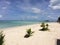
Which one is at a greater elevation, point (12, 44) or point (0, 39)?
point (0, 39)

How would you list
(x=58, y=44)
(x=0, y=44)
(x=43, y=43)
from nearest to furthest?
(x=0, y=44)
(x=58, y=44)
(x=43, y=43)

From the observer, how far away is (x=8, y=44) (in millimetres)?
7922

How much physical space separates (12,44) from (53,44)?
2.57 metres

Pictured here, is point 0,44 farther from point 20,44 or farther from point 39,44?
point 39,44

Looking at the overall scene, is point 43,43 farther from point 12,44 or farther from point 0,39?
point 0,39

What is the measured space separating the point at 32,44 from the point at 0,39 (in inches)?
84.9

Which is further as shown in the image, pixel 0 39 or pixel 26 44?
pixel 26 44

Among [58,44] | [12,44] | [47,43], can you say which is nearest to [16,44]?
[12,44]

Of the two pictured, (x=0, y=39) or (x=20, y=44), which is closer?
(x=0, y=39)

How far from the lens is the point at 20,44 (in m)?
7.86

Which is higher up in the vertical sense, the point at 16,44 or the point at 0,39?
the point at 0,39

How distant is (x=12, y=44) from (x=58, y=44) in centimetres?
286

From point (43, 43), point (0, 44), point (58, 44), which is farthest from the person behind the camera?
point (43, 43)

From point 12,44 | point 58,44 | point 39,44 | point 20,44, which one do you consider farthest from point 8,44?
point 58,44
